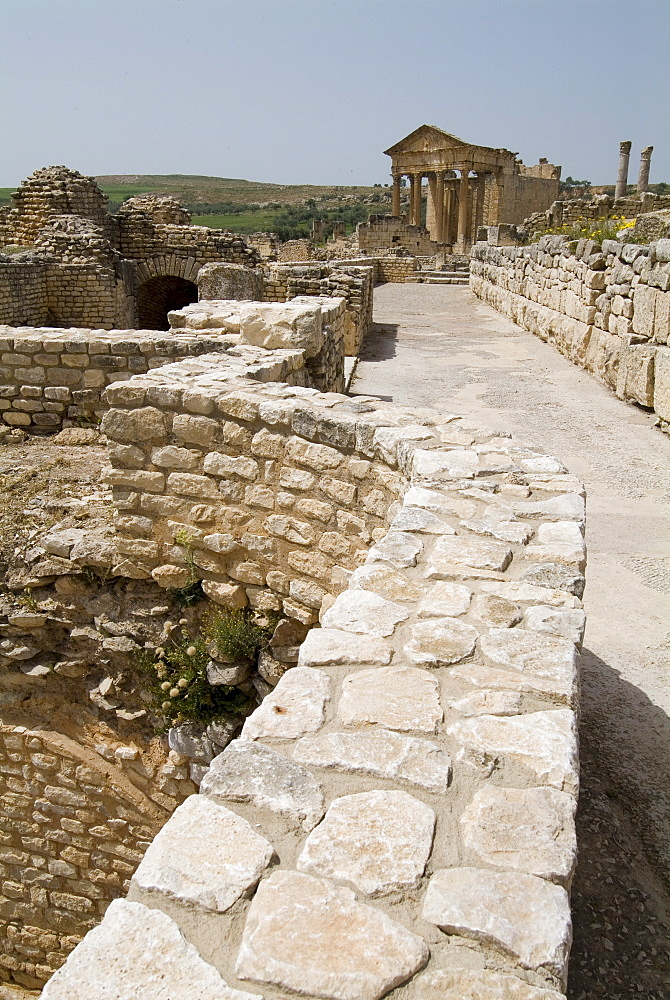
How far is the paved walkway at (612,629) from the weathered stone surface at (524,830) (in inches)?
42.8

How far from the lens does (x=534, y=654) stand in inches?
85.1

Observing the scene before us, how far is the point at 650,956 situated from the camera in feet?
7.84

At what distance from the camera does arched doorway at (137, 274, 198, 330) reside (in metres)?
17.6

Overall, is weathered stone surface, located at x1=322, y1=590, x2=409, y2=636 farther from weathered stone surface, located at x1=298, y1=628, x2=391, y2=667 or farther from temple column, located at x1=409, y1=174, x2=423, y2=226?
temple column, located at x1=409, y1=174, x2=423, y2=226

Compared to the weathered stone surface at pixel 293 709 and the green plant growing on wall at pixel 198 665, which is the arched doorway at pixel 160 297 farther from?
the weathered stone surface at pixel 293 709

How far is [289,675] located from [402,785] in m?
→ 0.54

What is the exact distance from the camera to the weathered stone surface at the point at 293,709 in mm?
1888

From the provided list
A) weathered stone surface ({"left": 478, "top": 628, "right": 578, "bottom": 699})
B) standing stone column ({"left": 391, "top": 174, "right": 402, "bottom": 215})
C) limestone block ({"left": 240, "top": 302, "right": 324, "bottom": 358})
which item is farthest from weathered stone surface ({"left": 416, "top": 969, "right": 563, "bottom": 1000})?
standing stone column ({"left": 391, "top": 174, "right": 402, "bottom": 215})

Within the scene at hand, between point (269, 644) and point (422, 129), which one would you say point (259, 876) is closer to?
point (269, 644)

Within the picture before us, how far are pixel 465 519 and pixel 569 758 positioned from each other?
135 cm

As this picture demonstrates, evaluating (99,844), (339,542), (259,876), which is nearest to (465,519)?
(339,542)

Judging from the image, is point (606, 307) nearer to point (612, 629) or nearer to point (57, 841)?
point (612, 629)

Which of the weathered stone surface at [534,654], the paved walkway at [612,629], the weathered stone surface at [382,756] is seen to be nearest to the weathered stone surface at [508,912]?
the weathered stone surface at [382,756]

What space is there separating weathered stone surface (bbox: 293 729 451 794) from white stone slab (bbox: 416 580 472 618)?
58cm
